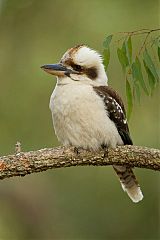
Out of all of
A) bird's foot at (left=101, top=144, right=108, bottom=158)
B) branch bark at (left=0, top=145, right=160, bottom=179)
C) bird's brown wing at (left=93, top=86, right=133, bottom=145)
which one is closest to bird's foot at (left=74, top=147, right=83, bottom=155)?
branch bark at (left=0, top=145, right=160, bottom=179)

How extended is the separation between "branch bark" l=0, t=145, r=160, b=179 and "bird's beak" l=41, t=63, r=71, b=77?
517 millimetres

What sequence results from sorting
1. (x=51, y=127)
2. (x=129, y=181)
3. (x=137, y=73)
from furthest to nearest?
(x=51, y=127)
(x=129, y=181)
(x=137, y=73)

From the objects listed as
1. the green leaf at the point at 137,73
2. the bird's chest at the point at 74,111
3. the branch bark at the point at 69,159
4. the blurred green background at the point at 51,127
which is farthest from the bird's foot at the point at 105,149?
the blurred green background at the point at 51,127

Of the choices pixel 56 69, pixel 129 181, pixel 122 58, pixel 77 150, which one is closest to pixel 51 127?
pixel 129 181

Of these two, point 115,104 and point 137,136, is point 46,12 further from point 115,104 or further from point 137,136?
point 115,104

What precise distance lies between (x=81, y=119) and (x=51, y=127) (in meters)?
3.72

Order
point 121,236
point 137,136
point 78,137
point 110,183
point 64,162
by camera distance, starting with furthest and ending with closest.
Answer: point 121,236
point 110,183
point 137,136
point 78,137
point 64,162

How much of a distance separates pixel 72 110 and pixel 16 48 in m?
4.39

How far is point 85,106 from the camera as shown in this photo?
5.02 m

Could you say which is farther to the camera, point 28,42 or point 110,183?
point 28,42

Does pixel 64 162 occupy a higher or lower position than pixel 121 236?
higher

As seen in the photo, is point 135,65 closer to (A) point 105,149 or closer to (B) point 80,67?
(A) point 105,149

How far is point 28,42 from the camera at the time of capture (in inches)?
372

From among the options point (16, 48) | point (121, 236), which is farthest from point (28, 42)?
point (121, 236)
